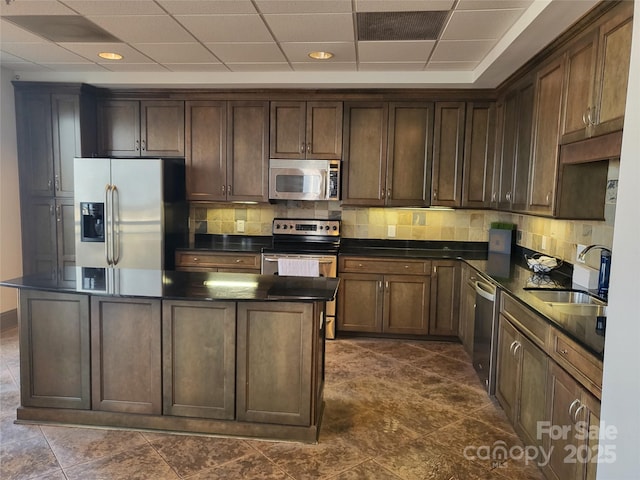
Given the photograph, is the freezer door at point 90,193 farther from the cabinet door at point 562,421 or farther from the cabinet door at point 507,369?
the cabinet door at point 562,421

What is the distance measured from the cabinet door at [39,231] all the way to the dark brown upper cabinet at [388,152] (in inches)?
121

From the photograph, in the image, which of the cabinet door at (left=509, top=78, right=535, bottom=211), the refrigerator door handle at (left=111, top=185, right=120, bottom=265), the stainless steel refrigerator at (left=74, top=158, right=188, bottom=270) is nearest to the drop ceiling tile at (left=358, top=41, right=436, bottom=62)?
the cabinet door at (left=509, top=78, right=535, bottom=211)

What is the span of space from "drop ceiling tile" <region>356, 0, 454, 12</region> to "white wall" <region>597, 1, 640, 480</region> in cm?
161

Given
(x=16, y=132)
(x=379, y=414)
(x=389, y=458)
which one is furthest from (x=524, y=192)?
(x=16, y=132)

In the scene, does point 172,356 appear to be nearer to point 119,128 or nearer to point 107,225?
point 107,225

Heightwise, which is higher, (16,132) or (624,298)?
(16,132)

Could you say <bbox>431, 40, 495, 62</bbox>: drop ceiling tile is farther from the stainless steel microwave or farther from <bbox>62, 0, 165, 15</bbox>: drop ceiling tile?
<bbox>62, 0, 165, 15</bbox>: drop ceiling tile

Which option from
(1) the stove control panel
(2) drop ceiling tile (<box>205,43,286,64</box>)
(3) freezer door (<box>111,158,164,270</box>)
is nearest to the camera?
(2) drop ceiling tile (<box>205,43,286,64</box>)

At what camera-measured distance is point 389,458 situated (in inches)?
94.4

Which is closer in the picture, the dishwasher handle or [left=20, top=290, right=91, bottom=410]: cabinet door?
[left=20, top=290, right=91, bottom=410]: cabinet door

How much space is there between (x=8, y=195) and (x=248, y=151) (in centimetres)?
244

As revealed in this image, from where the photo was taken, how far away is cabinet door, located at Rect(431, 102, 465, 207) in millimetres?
4301

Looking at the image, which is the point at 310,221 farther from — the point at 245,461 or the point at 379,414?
the point at 245,461

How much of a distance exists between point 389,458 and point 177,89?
154 inches
